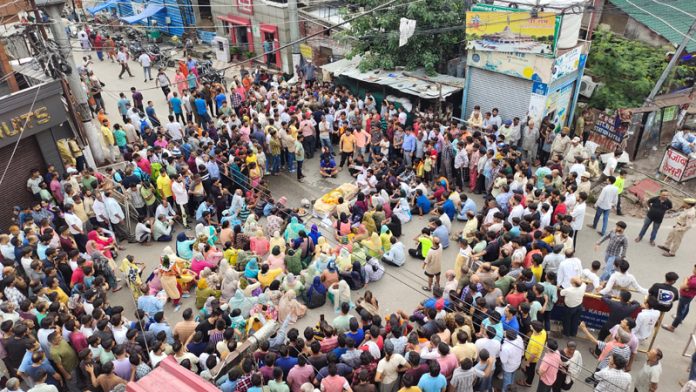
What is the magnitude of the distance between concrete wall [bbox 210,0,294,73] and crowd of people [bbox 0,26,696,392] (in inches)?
235

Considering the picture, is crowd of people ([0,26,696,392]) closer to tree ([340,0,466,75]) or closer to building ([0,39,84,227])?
building ([0,39,84,227])

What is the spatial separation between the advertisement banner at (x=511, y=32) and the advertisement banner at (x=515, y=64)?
0.55 ft

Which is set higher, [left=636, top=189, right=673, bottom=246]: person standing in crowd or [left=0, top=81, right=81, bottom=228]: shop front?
[left=0, top=81, right=81, bottom=228]: shop front

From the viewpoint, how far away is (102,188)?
41.2 feet

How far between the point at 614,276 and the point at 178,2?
2473 cm

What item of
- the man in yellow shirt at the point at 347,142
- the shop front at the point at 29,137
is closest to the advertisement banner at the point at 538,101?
the man in yellow shirt at the point at 347,142

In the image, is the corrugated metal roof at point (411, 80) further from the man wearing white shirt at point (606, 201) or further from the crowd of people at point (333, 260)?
the man wearing white shirt at point (606, 201)

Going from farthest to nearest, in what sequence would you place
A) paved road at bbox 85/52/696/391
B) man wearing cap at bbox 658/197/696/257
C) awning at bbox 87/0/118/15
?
awning at bbox 87/0/118/15, man wearing cap at bbox 658/197/696/257, paved road at bbox 85/52/696/391

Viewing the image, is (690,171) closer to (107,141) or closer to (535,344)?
A: (535,344)

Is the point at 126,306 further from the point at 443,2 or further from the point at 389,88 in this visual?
the point at 443,2

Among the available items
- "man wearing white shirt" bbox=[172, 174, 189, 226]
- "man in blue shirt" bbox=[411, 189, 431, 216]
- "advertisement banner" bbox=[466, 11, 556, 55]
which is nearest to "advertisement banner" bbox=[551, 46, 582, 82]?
"advertisement banner" bbox=[466, 11, 556, 55]

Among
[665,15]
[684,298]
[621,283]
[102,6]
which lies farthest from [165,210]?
[102,6]

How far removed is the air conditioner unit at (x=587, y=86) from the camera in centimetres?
1642

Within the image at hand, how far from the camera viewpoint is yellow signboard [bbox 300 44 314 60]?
21531mm
